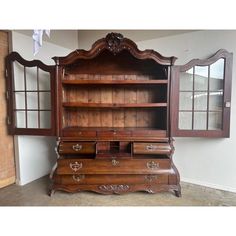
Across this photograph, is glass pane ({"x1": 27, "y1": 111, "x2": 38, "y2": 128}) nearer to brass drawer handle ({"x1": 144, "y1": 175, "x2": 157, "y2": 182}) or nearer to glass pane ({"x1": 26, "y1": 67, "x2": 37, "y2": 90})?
glass pane ({"x1": 26, "y1": 67, "x2": 37, "y2": 90})

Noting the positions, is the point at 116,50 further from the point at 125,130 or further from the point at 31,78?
the point at 31,78

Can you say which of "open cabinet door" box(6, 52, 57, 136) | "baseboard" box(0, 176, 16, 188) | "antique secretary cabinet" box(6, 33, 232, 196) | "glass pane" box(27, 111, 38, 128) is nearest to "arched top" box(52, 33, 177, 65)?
"antique secretary cabinet" box(6, 33, 232, 196)

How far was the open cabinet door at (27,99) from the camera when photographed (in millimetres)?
2430

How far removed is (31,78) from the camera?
8.64 ft

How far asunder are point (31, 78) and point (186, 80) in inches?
81.8

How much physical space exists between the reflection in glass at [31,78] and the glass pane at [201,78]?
214cm

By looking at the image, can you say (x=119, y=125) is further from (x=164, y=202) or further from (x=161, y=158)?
(x=164, y=202)

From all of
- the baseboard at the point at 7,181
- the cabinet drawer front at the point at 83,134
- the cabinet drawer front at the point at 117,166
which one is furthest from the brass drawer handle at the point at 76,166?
the baseboard at the point at 7,181

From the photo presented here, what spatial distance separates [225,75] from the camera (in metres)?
2.23

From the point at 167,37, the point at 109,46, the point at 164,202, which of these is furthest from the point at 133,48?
the point at 164,202

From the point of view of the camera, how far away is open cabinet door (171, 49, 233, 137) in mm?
2252

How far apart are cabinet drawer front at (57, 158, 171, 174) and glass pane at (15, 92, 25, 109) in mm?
1015

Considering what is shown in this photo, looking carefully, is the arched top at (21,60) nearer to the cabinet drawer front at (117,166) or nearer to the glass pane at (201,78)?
the cabinet drawer front at (117,166)
